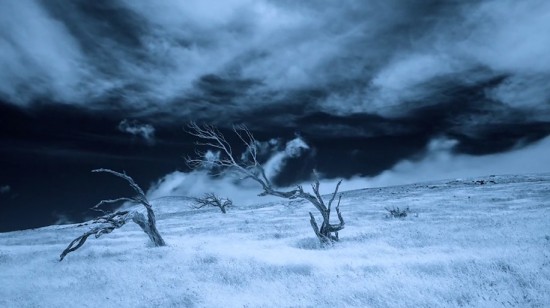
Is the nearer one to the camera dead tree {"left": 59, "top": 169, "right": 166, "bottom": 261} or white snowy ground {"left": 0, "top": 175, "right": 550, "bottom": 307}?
white snowy ground {"left": 0, "top": 175, "right": 550, "bottom": 307}

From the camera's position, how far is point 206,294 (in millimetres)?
9266

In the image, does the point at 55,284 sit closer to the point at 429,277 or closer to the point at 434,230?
the point at 429,277

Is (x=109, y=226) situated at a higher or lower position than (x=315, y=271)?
higher

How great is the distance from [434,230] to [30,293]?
52.9ft

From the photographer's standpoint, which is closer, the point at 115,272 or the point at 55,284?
the point at 55,284

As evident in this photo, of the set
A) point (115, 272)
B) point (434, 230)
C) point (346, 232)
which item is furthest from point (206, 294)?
point (434, 230)

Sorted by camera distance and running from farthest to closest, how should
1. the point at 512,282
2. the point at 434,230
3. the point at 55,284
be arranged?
the point at 434,230 < the point at 55,284 < the point at 512,282

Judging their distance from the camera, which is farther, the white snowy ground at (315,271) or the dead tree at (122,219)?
the dead tree at (122,219)

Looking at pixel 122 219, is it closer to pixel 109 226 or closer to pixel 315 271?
pixel 109 226

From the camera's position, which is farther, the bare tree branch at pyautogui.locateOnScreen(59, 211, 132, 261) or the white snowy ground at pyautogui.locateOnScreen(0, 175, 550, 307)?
the bare tree branch at pyautogui.locateOnScreen(59, 211, 132, 261)

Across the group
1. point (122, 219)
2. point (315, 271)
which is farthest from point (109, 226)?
point (315, 271)

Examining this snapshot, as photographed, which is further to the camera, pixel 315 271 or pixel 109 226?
pixel 109 226

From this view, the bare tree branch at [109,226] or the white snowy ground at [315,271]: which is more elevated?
the bare tree branch at [109,226]

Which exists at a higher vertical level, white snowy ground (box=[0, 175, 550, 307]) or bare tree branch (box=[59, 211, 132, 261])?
bare tree branch (box=[59, 211, 132, 261])
